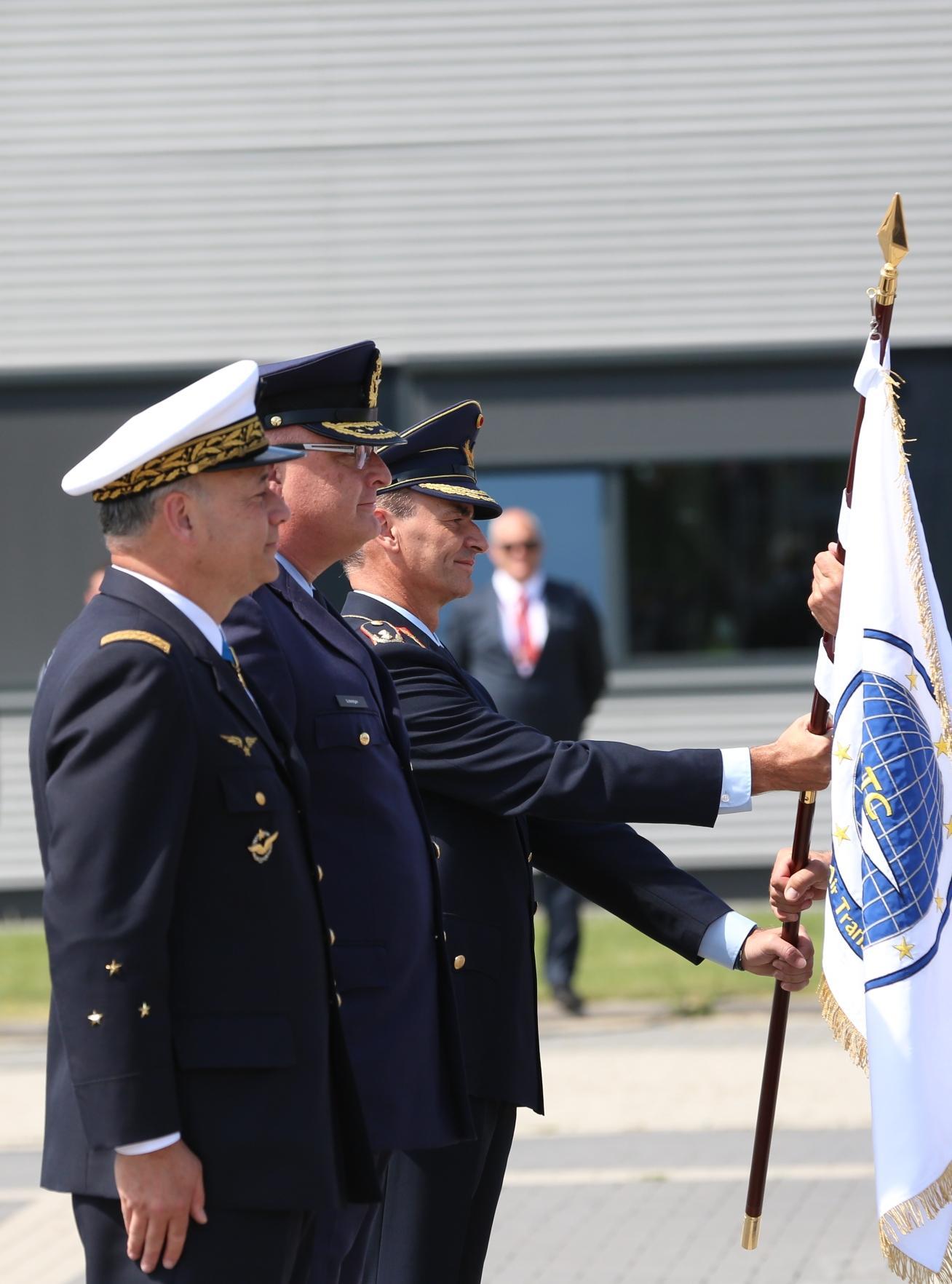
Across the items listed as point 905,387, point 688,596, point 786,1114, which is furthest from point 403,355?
point 786,1114

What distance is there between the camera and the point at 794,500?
37.7 feet

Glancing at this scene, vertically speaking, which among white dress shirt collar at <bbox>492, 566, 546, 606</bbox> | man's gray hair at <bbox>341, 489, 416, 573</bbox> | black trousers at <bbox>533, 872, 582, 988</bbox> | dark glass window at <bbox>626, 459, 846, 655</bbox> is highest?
man's gray hair at <bbox>341, 489, 416, 573</bbox>

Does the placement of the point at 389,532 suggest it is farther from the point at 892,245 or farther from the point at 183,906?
the point at 183,906

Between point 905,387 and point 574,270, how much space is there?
6.74 feet

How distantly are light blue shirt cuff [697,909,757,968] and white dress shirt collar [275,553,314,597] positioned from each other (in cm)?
111

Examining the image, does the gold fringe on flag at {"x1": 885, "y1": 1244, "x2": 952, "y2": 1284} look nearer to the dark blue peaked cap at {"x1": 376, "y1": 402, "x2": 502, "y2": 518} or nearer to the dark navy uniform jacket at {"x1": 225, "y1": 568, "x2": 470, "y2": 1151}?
the dark navy uniform jacket at {"x1": 225, "y1": 568, "x2": 470, "y2": 1151}

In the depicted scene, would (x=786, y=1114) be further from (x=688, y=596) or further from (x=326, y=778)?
(x=688, y=596)

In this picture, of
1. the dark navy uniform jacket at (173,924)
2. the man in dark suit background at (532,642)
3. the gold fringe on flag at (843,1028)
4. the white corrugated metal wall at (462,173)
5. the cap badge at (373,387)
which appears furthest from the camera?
the white corrugated metal wall at (462,173)

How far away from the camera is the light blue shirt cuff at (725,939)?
3.78m

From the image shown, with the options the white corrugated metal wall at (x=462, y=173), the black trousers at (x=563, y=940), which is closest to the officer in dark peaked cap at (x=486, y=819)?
the black trousers at (x=563, y=940)

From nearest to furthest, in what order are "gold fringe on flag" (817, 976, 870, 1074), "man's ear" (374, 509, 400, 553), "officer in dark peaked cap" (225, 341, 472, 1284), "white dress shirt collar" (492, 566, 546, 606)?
"officer in dark peaked cap" (225, 341, 472, 1284), "man's ear" (374, 509, 400, 553), "gold fringe on flag" (817, 976, 870, 1074), "white dress shirt collar" (492, 566, 546, 606)

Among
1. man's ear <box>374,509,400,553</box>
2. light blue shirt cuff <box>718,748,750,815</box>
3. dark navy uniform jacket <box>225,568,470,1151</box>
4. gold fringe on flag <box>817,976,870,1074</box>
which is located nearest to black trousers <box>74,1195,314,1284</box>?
dark navy uniform jacket <box>225,568,470,1151</box>

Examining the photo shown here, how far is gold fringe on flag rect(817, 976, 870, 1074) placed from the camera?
3891 mm

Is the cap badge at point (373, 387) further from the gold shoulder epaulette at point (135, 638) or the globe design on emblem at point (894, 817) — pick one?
the globe design on emblem at point (894, 817)
